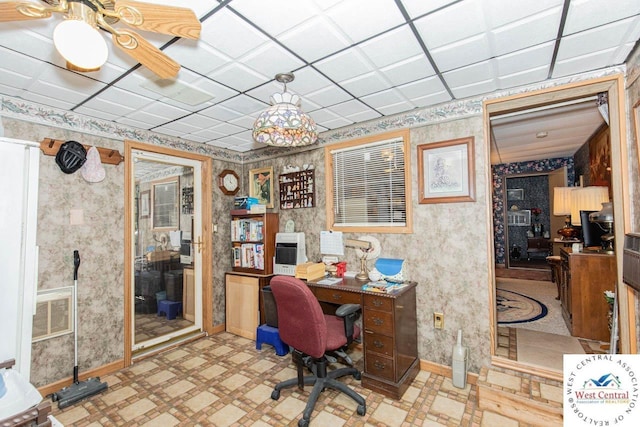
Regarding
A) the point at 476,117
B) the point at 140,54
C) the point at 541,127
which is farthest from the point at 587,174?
the point at 140,54

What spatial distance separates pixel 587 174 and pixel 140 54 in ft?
20.8

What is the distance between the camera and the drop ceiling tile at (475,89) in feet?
7.62

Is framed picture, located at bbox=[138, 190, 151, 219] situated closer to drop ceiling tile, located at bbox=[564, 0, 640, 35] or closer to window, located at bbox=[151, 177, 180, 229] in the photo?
window, located at bbox=[151, 177, 180, 229]

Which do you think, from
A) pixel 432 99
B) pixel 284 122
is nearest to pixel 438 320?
pixel 432 99

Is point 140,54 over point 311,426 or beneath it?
over

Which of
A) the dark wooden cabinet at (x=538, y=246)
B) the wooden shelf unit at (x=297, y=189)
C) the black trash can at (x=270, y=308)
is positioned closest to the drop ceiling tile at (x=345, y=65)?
the wooden shelf unit at (x=297, y=189)

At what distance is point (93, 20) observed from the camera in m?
1.17

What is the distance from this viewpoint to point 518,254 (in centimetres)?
827

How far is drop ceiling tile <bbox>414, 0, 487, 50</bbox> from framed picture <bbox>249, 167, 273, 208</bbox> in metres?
2.75

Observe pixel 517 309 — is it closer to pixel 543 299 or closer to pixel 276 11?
pixel 543 299

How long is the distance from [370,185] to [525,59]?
1688mm

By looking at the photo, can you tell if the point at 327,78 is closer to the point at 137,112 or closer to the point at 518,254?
the point at 137,112

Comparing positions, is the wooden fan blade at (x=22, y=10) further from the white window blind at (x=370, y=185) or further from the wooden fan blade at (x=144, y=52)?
the white window blind at (x=370, y=185)

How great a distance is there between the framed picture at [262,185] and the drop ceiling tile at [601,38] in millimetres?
3177
